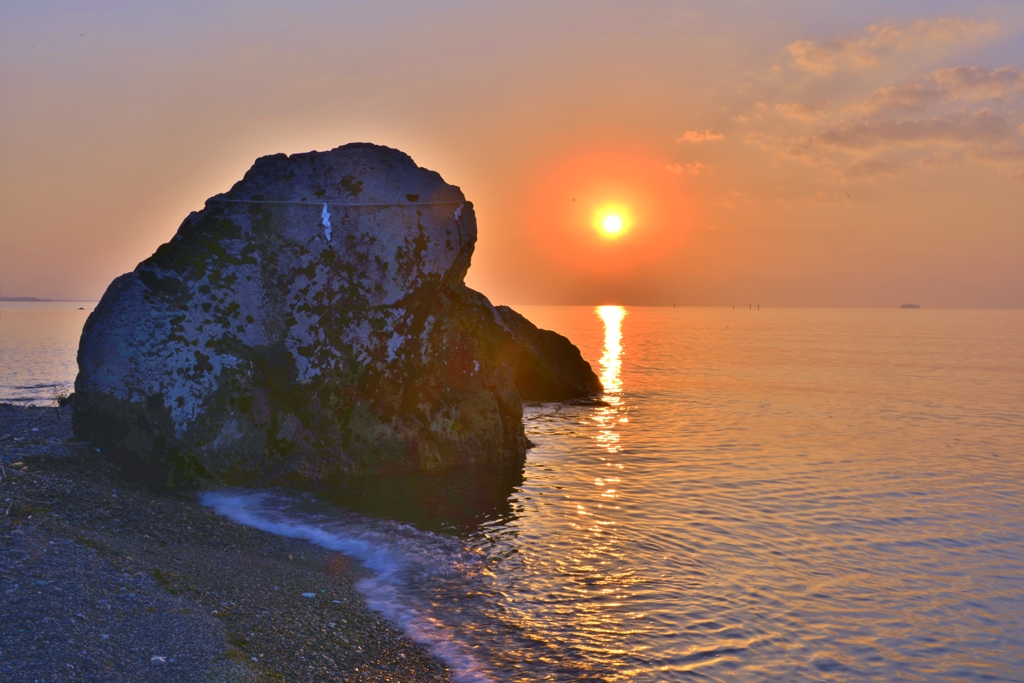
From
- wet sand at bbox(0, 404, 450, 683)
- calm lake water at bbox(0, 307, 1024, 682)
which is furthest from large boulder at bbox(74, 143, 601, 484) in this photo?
wet sand at bbox(0, 404, 450, 683)

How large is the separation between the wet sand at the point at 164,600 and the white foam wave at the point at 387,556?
237mm

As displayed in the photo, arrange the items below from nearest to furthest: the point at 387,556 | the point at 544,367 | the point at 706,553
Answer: the point at 387,556 → the point at 706,553 → the point at 544,367

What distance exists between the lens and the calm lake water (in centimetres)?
757

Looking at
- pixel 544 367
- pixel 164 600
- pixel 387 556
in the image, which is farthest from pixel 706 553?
pixel 544 367

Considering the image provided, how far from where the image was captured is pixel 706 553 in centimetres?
1052

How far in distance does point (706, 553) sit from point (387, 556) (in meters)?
4.77

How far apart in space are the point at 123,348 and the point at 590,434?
12748 millimetres

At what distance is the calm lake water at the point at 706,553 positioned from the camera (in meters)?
7.57

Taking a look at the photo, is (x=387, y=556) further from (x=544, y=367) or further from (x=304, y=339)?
(x=544, y=367)

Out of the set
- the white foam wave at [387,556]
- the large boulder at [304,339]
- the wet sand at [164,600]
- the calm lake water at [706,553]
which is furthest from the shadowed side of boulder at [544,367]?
the wet sand at [164,600]

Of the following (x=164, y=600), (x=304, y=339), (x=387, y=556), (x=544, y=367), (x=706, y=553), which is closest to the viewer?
(x=164, y=600)

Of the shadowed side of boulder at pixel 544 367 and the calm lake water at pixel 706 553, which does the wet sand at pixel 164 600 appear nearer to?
the calm lake water at pixel 706 553

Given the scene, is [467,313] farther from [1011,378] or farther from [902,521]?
[1011,378]

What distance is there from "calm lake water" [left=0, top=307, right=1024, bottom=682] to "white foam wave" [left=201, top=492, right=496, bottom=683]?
4cm
